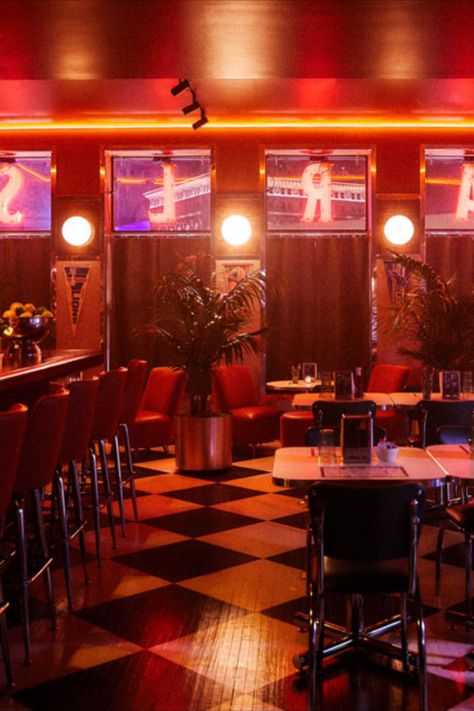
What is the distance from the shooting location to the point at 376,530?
3.03 meters

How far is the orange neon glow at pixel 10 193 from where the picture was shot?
1012 cm

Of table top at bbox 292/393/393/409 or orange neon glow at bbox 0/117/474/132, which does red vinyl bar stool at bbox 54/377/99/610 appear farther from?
orange neon glow at bbox 0/117/474/132

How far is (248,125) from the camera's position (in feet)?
31.8

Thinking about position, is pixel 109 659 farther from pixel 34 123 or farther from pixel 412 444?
pixel 34 123

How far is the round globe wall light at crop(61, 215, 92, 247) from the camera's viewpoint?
32.1 feet

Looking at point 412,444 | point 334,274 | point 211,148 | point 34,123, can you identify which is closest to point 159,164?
point 211,148

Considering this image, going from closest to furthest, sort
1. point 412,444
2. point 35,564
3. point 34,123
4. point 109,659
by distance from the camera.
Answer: point 109,659 → point 35,564 → point 412,444 → point 34,123

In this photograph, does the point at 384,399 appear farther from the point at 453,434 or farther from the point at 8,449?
the point at 8,449

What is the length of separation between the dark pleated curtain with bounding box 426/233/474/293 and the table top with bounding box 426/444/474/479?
5.89m

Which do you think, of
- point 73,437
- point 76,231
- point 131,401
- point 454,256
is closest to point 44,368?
point 73,437

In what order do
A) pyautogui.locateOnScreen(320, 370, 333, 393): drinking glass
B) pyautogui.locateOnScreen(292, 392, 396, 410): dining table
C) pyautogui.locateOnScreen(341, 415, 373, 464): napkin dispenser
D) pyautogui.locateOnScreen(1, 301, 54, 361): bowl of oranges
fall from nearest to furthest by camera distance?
pyautogui.locateOnScreen(341, 415, 373, 464): napkin dispenser
pyautogui.locateOnScreen(1, 301, 54, 361): bowl of oranges
pyautogui.locateOnScreen(292, 392, 396, 410): dining table
pyautogui.locateOnScreen(320, 370, 333, 393): drinking glass

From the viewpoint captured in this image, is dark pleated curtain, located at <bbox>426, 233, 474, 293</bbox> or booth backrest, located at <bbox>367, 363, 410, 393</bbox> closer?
booth backrest, located at <bbox>367, 363, 410, 393</bbox>

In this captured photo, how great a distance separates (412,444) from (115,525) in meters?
2.30

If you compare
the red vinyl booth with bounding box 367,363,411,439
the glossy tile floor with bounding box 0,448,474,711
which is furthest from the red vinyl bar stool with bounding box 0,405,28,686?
the red vinyl booth with bounding box 367,363,411,439
